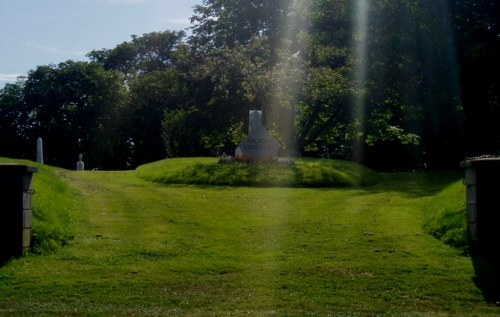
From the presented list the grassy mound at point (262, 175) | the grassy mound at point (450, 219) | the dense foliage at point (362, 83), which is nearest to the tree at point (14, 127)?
the dense foliage at point (362, 83)

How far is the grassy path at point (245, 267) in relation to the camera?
7.89m

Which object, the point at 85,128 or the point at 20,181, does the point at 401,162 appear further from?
the point at 20,181

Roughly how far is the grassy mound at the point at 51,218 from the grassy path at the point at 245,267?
241 millimetres

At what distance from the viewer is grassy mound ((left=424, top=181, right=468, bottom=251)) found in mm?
10750

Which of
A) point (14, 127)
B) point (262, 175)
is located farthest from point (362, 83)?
point (14, 127)

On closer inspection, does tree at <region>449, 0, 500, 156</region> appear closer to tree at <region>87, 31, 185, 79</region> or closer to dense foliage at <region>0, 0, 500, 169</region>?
dense foliage at <region>0, 0, 500, 169</region>

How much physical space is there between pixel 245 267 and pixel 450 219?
152 inches

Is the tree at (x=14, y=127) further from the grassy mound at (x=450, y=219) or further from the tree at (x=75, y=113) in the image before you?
the grassy mound at (x=450, y=219)

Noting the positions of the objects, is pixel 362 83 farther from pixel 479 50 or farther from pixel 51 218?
pixel 51 218

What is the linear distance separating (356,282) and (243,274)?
1439 millimetres

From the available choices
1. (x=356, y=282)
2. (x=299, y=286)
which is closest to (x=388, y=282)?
(x=356, y=282)

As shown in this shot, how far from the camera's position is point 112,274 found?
9227 mm

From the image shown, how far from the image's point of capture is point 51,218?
11578 mm

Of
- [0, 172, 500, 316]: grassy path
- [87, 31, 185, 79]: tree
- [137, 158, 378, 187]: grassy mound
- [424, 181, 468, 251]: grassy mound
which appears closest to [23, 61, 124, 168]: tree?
[87, 31, 185, 79]: tree
